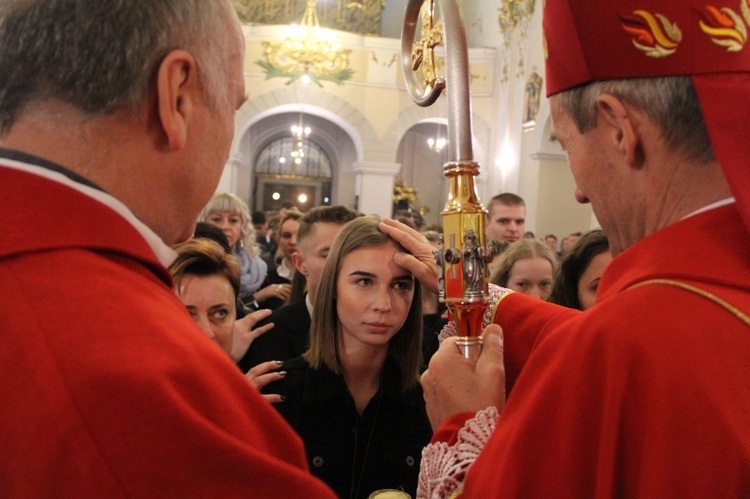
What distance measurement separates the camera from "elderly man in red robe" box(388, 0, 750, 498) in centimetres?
99

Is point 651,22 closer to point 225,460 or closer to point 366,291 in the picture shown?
point 225,460

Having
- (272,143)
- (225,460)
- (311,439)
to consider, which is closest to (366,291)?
(311,439)

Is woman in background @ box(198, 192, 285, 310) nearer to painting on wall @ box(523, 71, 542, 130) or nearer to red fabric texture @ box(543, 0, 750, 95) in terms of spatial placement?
red fabric texture @ box(543, 0, 750, 95)

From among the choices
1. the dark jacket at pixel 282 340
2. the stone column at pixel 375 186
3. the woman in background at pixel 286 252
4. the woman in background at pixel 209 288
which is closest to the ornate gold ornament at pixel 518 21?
the stone column at pixel 375 186

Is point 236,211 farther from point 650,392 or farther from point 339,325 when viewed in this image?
point 650,392

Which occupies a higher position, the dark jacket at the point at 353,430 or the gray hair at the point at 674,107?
the gray hair at the point at 674,107

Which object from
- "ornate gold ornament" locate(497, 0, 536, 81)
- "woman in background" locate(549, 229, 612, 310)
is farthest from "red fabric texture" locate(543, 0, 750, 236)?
"ornate gold ornament" locate(497, 0, 536, 81)

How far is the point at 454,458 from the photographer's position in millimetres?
1303

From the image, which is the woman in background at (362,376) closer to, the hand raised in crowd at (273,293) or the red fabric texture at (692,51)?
the red fabric texture at (692,51)

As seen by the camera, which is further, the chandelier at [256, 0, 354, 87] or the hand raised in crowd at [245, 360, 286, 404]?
the chandelier at [256, 0, 354, 87]

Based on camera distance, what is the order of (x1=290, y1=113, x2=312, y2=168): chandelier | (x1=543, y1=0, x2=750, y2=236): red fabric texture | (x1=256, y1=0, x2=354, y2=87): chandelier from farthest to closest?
(x1=290, y1=113, x2=312, y2=168): chandelier → (x1=256, y1=0, x2=354, y2=87): chandelier → (x1=543, y1=0, x2=750, y2=236): red fabric texture

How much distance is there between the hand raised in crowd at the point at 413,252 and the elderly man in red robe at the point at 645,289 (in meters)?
1.01

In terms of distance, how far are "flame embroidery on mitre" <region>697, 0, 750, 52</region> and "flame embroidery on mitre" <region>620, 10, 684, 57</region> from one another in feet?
0.15

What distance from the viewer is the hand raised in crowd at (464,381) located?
1.44m
